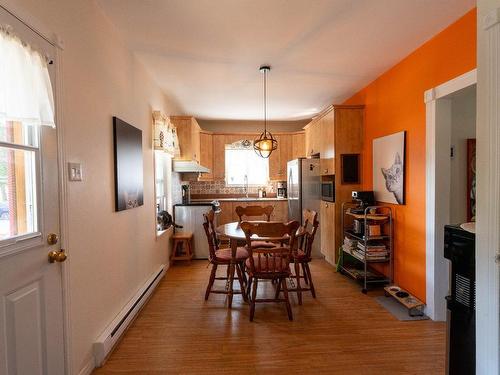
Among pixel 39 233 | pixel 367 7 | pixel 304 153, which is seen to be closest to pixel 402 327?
pixel 367 7

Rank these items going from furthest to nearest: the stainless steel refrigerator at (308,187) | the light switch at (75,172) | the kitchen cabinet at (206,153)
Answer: the kitchen cabinet at (206,153) → the stainless steel refrigerator at (308,187) → the light switch at (75,172)

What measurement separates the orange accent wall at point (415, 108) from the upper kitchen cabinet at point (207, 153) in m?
3.39

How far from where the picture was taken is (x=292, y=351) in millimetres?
2061

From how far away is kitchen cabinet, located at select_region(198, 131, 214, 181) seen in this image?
223 inches

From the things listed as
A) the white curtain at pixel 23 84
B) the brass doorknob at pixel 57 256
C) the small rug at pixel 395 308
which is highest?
the white curtain at pixel 23 84

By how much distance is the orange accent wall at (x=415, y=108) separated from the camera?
2207mm

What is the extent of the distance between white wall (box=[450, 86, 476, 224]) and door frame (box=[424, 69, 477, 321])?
0.17m

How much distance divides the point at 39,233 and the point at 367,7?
102 inches

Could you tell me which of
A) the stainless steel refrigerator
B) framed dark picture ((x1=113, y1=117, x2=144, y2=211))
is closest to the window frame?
framed dark picture ((x1=113, y1=117, x2=144, y2=211))

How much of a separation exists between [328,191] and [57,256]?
135 inches

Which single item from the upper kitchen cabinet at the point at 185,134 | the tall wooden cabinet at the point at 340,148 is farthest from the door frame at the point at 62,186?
the tall wooden cabinet at the point at 340,148

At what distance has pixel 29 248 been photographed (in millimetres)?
1303

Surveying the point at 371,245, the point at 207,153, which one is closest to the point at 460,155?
the point at 371,245

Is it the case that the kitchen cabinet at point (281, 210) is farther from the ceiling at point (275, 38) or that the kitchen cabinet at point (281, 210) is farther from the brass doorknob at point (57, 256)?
the brass doorknob at point (57, 256)
